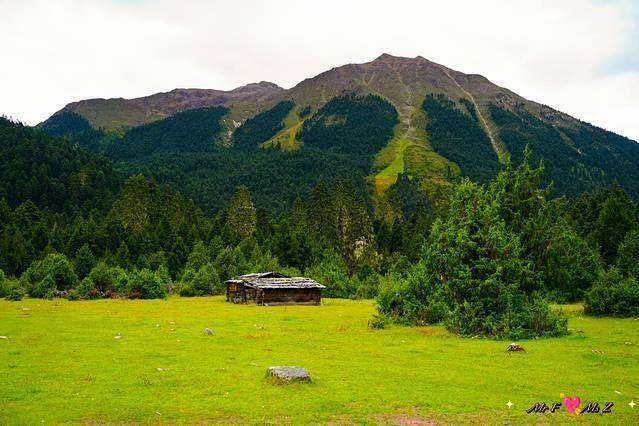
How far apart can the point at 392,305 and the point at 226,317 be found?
15621mm

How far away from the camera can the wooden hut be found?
63.5m

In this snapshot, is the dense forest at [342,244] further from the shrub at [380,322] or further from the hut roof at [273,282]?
the hut roof at [273,282]

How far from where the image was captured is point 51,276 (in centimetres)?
6738

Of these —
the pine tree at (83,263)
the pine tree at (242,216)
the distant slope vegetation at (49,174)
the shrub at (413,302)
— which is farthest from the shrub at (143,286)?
the distant slope vegetation at (49,174)

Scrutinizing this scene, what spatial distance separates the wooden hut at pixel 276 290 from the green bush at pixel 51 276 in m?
23.5

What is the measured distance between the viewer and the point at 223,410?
15492 mm

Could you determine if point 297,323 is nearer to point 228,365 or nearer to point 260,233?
point 228,365

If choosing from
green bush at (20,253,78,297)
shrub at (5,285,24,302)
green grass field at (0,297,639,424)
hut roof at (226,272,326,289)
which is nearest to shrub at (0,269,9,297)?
shrub at (5,285,24,302)

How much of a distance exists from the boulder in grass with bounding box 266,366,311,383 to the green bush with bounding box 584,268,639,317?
3293cm

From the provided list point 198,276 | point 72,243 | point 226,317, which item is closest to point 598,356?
point 226,317

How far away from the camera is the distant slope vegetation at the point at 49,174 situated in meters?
146

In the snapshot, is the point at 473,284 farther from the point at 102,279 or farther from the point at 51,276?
the point at 51,276

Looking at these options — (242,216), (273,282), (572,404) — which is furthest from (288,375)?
(242,216)

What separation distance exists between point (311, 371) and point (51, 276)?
5791 cm
